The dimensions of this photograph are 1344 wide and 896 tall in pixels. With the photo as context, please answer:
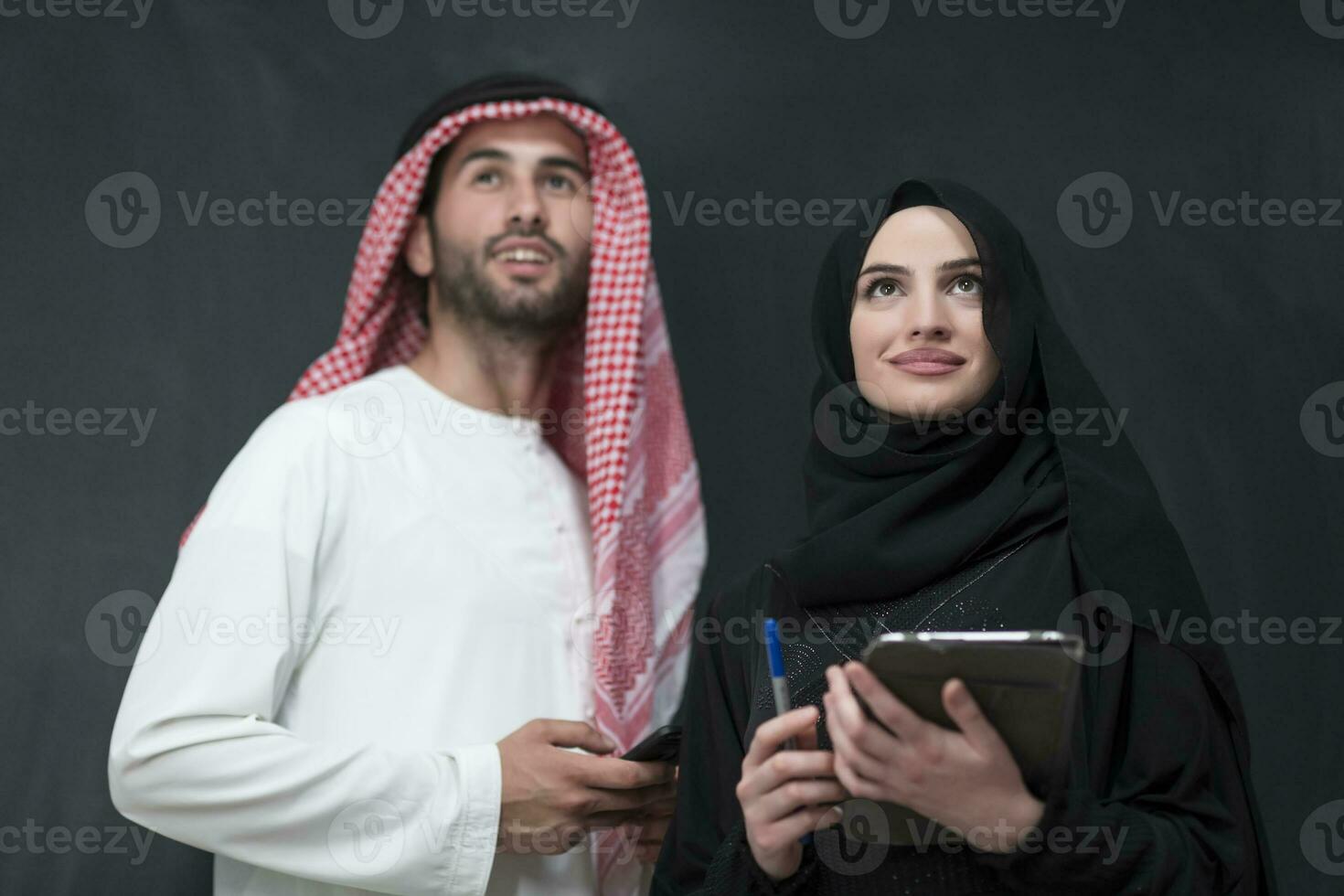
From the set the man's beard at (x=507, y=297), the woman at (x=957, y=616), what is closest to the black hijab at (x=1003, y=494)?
the woman at (x=957, y=616)

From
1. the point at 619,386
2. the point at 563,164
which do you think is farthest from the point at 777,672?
the point at 563,164

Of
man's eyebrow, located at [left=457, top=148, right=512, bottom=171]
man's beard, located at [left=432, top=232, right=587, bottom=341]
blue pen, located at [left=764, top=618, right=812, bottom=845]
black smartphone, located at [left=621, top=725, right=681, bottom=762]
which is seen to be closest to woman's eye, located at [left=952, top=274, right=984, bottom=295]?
blue pen, located at [left=764, top=618, right=812, bottom=845]

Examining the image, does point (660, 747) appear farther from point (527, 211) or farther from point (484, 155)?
point (484, 155)

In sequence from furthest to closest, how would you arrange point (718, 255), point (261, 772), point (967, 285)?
point (718, 255), point (261, 772), point (967, 285)

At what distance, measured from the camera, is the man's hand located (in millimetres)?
1896

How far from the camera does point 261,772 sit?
1.83 metres

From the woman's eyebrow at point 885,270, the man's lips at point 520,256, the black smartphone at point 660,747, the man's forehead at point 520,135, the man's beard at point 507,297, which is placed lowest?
the black smartphone at point 660,747

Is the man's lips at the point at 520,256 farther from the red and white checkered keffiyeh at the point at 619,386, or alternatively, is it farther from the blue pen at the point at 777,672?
the blue pen at the point at 777,672

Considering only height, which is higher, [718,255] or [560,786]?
[718,255]

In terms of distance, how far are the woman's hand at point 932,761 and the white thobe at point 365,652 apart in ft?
2.55

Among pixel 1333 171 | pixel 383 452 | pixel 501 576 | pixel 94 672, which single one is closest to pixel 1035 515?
pixel 501 576

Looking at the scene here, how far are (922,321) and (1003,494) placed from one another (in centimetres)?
23

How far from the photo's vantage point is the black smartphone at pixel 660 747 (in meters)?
1.87

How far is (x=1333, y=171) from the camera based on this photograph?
2.45 m
